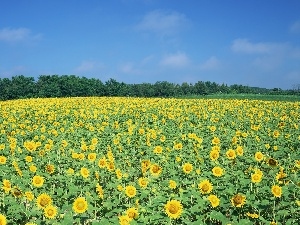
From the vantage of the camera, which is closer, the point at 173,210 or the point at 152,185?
the point at 173,210

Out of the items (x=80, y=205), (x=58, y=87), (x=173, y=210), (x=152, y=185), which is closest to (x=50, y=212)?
(x=80, y=205)

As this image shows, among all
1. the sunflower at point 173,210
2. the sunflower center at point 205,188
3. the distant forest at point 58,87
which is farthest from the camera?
the distant forest at point 58,87

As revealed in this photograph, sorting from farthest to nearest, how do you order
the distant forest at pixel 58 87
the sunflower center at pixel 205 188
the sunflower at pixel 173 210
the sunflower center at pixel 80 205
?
the distant forest at pixel 58 87 < the sunflower center at pixel 205 188 < the sunflower center at pixel 80 205 < the sunflower at pixel 173 210

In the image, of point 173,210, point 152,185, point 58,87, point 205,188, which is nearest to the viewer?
point 173,210

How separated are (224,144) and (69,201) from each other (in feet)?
19.1

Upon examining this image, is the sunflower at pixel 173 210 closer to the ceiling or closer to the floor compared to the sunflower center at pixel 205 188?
closer to the floor

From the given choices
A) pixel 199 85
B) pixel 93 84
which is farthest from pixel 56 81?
pixel 199 85

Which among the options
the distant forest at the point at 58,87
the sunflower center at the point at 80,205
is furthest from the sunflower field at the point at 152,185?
the distant forest at the point at 58,87

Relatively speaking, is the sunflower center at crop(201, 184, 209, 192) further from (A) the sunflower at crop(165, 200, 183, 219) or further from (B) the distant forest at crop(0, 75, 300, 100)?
(B) the distant forest at crop(0, 75, 300, 100)

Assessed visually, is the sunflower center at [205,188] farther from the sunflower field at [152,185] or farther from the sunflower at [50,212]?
the sunflower at [50,212]

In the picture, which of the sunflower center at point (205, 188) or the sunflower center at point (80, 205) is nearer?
the sunflower center at point (80, 205)

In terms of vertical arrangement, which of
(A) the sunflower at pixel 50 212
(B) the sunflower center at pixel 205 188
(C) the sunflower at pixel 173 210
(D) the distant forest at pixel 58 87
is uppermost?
(D) the distant forest at pixel 58 87

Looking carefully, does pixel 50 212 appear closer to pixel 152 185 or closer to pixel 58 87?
pixel 152 185

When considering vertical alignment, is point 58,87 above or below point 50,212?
above
